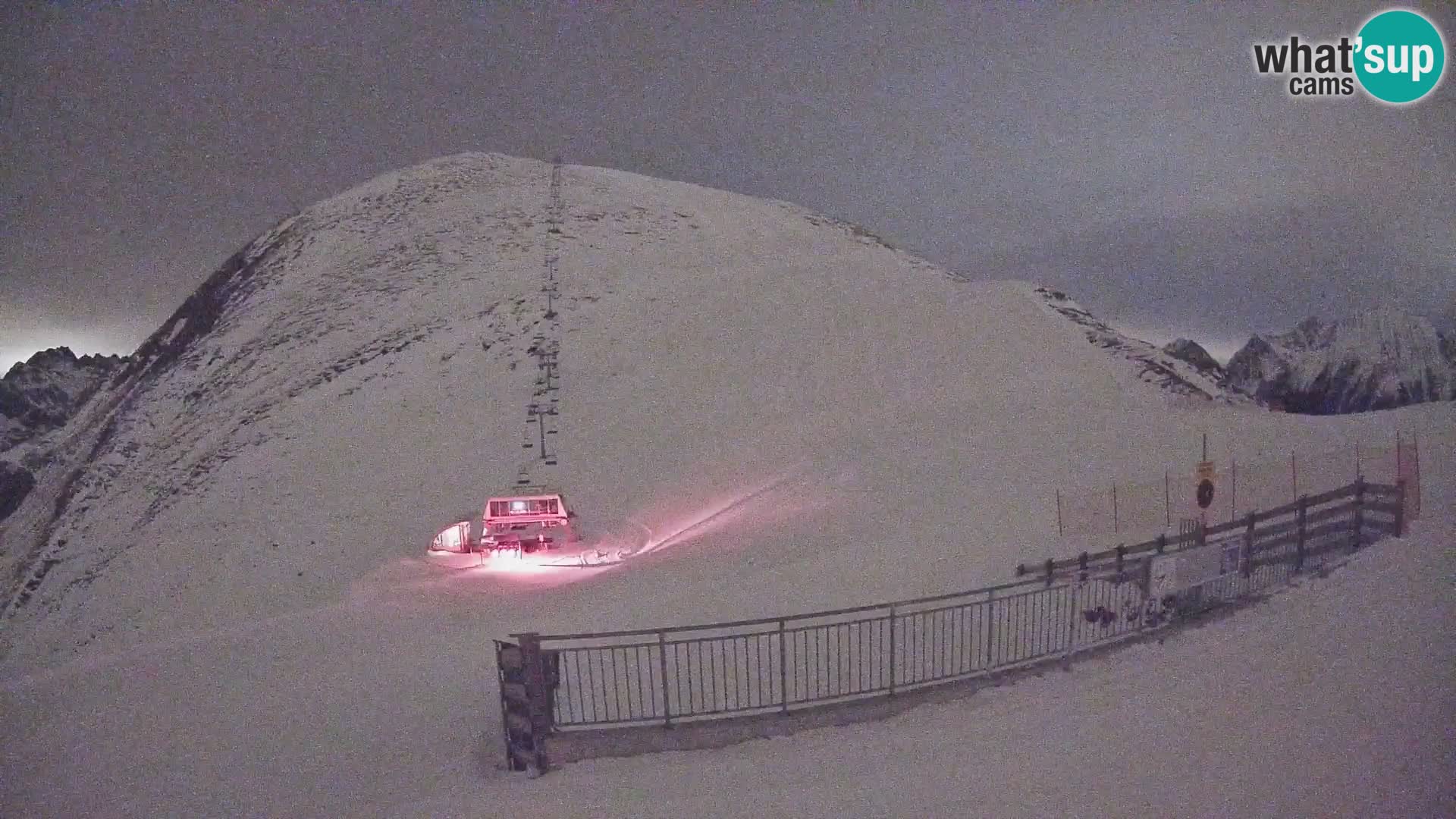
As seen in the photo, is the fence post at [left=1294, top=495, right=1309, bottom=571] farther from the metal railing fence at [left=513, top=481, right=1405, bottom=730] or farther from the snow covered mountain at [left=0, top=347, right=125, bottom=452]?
the snow covered mountain at [left=0, top=347, right=125, bottom=452]

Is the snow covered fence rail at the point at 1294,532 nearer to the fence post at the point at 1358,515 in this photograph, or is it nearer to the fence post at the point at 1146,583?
the fence post at the point at 1358,515

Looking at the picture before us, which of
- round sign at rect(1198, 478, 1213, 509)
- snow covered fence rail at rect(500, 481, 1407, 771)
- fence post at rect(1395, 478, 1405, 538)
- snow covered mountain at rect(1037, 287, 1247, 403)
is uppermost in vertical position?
snow covered mountain at rect(1037, 287, 1247, 403)

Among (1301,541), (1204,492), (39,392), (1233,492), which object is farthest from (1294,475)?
(39,392)

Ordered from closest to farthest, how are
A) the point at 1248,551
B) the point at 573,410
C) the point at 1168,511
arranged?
1. the point at 1248,551
2. the point at 1168,511
3. the point at 573,410

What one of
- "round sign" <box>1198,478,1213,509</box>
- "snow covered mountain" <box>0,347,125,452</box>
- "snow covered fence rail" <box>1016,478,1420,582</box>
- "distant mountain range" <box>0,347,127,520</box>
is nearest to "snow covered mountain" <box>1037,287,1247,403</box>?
"snow covered fence rail" <box>1016,478,1420,582</box>

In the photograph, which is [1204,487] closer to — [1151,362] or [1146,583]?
[1146,583]

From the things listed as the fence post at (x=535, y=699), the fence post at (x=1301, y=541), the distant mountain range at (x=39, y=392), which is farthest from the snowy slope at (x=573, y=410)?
the distant mountain range at (x=39, y=392)
